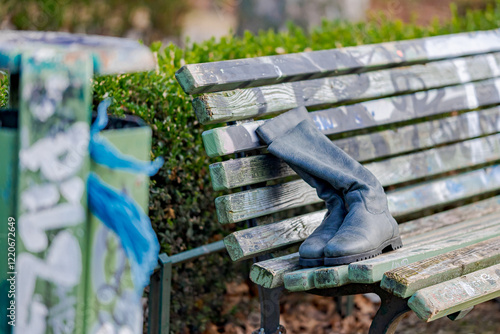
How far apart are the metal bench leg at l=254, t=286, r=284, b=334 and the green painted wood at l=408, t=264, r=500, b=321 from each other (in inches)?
22.8

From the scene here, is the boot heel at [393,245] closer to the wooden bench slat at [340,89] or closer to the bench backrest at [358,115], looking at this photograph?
the bench backrest at [358,115]

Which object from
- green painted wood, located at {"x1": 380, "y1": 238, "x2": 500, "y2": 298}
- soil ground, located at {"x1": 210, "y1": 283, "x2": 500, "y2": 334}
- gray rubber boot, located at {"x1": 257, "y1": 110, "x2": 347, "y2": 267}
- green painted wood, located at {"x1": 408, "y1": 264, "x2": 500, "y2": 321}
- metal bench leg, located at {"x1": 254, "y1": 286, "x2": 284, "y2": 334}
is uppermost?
gray rubber boot, located at {"x1": 257, "y1": 110, "x2": 347, "y2": 267}

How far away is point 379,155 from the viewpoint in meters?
2.66

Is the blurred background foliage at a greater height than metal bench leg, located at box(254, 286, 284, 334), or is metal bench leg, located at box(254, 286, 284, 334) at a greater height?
the blurred background foliage

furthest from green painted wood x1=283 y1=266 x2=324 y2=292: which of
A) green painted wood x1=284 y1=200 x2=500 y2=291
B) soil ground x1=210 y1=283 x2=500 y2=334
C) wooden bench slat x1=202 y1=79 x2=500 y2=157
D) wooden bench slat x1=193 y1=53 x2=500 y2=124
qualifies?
soil ground x1=210 y1=283 x2=500 y2=334

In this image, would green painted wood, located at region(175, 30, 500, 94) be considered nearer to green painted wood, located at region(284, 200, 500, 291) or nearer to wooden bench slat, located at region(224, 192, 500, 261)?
wooden bench slat, located at region(224, 192, 500, 261)

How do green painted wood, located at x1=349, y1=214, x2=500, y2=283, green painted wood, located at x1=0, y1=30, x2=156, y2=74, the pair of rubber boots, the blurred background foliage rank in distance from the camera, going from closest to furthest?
green painted wood, located at x1=0, y1=30, x2=156, y2=74 → green painted wood, located at x1=349, y1=214, x2=500, y2=283 → the pair of rubber boots → the blurred background foliage

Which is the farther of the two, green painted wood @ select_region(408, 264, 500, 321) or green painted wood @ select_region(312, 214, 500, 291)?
green painted wood @ select_region(312, 214, 500, 291)

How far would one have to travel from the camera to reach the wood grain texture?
1.86 metres

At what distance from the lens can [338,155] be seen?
219 centimetres

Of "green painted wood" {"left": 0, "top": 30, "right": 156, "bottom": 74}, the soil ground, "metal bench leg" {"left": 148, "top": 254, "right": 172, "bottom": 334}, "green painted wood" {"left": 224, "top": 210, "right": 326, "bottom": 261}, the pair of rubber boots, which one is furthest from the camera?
the soil ground

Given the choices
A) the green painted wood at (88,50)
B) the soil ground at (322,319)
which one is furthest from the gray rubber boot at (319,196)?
the soil ground at (322,319)

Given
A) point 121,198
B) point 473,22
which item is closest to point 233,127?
point 121,198

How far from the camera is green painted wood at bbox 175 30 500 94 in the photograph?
2.16m
